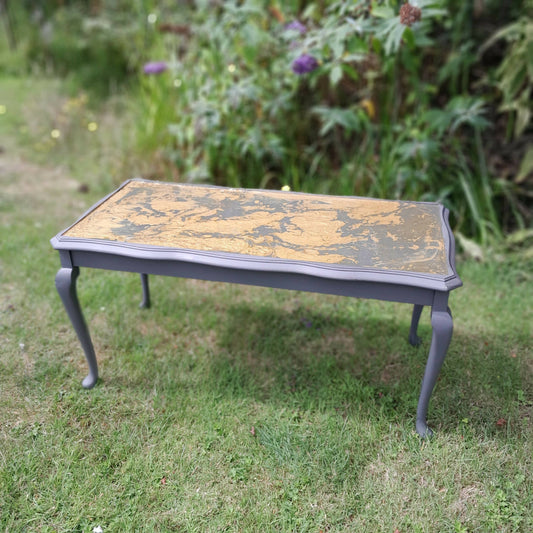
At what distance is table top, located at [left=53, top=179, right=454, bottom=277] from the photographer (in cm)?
183

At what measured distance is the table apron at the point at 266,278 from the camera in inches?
68.0

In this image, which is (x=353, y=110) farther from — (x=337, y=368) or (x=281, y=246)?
(x=281, y=246)

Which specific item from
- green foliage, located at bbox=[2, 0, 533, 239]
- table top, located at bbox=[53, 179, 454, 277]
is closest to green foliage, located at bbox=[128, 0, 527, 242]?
green foliage, located at bbox=[2, 0, 533, 239]

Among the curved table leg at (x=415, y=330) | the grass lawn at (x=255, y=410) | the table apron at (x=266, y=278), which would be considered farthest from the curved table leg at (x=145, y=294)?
the curved table leg at (x=415, y=330)

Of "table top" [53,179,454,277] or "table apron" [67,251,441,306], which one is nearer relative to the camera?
"table apron" [67,251,441,306]

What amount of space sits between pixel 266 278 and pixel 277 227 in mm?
310

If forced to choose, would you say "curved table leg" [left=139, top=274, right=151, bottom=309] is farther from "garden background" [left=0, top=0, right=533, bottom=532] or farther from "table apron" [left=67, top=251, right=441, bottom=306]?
"table apron" [left=67, top=251, right=441, bottom=306]

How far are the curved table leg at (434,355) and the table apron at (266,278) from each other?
0.25 ft

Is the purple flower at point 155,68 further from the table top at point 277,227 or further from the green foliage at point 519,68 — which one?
the green foliage at point 519,68

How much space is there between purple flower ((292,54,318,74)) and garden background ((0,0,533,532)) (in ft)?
0.04

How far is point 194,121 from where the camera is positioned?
151 inches

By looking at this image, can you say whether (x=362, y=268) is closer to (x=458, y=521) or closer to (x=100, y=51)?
(x=458, y=521)

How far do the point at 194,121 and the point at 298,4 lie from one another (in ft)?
3.91

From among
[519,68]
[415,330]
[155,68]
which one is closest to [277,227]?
[415,330]
